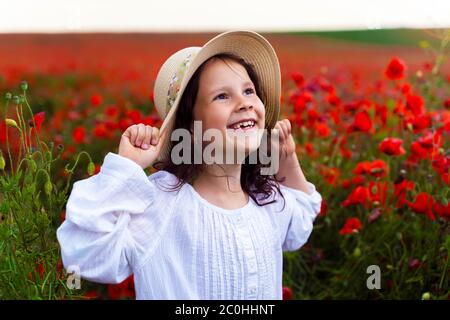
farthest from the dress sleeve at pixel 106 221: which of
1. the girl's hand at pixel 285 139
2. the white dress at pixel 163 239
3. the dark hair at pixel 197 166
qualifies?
the girl's hand at pixel 285 139

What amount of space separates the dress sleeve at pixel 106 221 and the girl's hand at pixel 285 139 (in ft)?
1.18

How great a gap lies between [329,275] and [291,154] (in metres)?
0.79

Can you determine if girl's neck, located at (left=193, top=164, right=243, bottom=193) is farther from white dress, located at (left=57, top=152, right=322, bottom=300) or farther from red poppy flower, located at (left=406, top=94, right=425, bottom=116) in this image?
red poppy flower, located at (left=406, top=94, right=425, bottom=116)

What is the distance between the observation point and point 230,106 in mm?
1350

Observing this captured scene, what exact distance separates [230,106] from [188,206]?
0.21 meters

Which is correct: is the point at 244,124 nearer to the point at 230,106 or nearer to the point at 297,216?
the point at 230,106

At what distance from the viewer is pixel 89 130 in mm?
3494

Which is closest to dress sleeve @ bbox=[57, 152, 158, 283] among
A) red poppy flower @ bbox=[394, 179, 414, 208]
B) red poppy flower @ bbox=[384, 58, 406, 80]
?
red poppy flower @ bbox=[394, 179, 414, 208]

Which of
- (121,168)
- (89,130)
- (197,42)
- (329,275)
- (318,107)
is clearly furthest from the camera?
(197,42)

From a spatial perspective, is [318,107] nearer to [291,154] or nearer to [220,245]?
[291,154]

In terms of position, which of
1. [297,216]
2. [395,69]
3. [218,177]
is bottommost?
[297,216]

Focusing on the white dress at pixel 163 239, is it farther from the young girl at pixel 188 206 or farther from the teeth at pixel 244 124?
the teeth at pixel 244 124

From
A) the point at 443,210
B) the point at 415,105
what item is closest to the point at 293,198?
the point at 443,210
